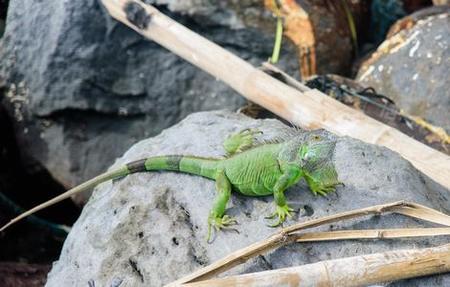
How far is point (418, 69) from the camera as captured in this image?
23.2 ft

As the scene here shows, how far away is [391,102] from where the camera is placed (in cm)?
666

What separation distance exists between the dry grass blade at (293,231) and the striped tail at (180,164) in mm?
742

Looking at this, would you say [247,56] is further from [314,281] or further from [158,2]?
[314,281]

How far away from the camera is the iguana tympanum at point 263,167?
3.96m

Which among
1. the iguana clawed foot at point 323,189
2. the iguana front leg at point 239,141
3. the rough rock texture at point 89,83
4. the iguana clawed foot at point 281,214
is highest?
the iguana front leg at point 239,141

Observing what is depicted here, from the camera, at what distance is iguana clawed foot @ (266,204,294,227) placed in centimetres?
393

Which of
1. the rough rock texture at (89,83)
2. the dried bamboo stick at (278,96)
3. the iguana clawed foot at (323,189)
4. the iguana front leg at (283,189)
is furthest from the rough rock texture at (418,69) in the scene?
the iguana front leg at (283,189)

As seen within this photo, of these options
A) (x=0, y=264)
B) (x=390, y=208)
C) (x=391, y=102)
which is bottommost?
(x=0, y=264)

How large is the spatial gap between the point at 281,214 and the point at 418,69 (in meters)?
3.68

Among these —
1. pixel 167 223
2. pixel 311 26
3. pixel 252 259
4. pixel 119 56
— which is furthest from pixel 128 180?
pixel 311 26

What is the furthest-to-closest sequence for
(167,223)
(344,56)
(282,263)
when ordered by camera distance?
1. (344,56)
2. (167,223)
3. (282,263)

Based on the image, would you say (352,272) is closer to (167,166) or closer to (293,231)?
(293,231)

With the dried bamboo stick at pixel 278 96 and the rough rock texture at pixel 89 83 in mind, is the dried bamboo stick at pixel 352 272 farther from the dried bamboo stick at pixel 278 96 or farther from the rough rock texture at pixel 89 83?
the rough rock texture at pixel 89 83

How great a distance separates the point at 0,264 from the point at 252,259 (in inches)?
118
